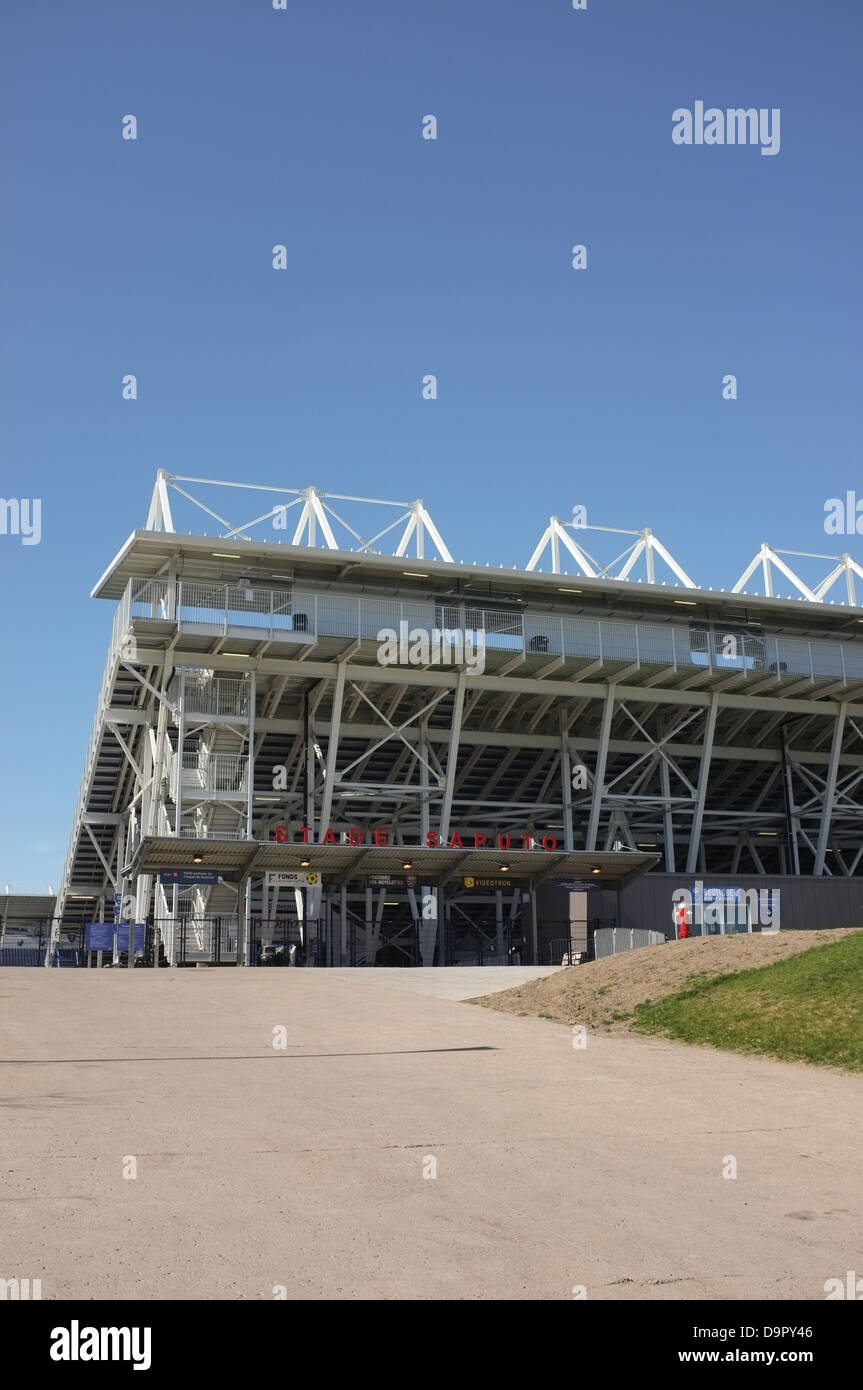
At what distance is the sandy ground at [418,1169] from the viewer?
697 centimetres

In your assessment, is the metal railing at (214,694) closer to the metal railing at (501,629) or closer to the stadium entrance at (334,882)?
the metal railing at (501,629)

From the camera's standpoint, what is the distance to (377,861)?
4100 centimetres

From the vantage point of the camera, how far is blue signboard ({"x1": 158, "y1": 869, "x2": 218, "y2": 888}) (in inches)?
1585

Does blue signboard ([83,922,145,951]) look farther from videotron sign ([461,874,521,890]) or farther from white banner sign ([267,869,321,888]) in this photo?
videotron sign ([461,874,521,890])

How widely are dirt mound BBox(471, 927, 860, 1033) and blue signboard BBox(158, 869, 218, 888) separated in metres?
17.1

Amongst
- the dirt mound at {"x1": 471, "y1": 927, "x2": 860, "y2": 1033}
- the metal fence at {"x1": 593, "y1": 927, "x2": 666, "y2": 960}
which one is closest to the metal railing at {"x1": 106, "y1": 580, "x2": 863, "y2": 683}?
the metal fence at {"x1": 593, "y1": 927, "x2": 666, "y2": 960}

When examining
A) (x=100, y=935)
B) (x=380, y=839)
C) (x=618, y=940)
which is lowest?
(x=618, y=940)

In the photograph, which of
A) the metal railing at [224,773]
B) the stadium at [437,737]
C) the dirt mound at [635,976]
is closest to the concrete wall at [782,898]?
the stadium at [437,737]

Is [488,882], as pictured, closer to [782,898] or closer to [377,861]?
[377,861]

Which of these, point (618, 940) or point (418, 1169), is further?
point (618, 940)

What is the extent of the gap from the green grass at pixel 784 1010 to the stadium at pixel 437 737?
1774 centimetres

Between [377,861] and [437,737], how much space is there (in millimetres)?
12133

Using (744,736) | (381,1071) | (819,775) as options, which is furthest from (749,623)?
(381,1071)

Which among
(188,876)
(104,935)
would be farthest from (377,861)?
(104,935)
